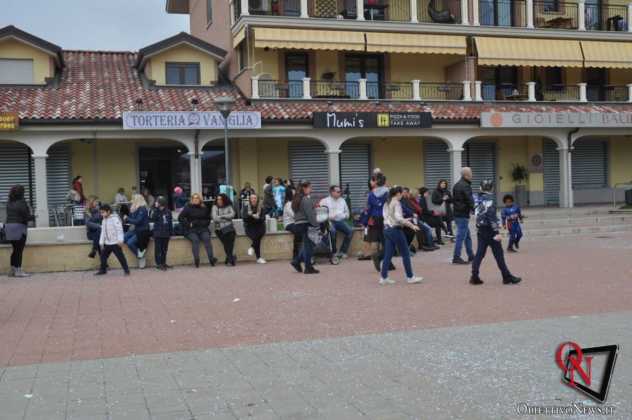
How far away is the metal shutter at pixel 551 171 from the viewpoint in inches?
1132

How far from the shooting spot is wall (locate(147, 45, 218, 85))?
2488 cm

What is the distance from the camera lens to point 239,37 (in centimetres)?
2531

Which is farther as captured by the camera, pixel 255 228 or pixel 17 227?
pixel 255 228

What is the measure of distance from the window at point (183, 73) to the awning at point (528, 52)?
1056cm

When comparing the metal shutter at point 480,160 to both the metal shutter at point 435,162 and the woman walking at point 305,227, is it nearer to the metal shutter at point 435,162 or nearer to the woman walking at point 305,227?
the metal shutter at point 435,162

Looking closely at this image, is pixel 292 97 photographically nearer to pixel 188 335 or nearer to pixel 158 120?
pixel 158 120

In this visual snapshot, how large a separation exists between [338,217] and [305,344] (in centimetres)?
784

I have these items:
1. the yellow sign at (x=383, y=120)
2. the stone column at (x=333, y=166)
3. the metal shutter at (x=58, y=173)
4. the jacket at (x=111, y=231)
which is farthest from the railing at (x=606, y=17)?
the jacket at (x=111, y=231)

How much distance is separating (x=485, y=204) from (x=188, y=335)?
17.3 feet

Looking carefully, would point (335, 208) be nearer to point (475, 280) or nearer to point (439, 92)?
point (475, 280)

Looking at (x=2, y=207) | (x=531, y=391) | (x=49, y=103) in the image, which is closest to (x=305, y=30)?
(x=49, y=103)

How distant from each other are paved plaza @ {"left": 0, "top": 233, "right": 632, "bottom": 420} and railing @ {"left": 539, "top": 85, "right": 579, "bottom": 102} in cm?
1794

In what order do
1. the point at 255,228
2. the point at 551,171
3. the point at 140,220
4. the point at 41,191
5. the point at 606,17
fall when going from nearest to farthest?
the point at 140,220 → the point at 255,228 → the point at 41,191 → the point at 551,171 → the point at 606,17

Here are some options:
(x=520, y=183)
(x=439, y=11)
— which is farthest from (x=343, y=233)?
(x=520, y=183)
